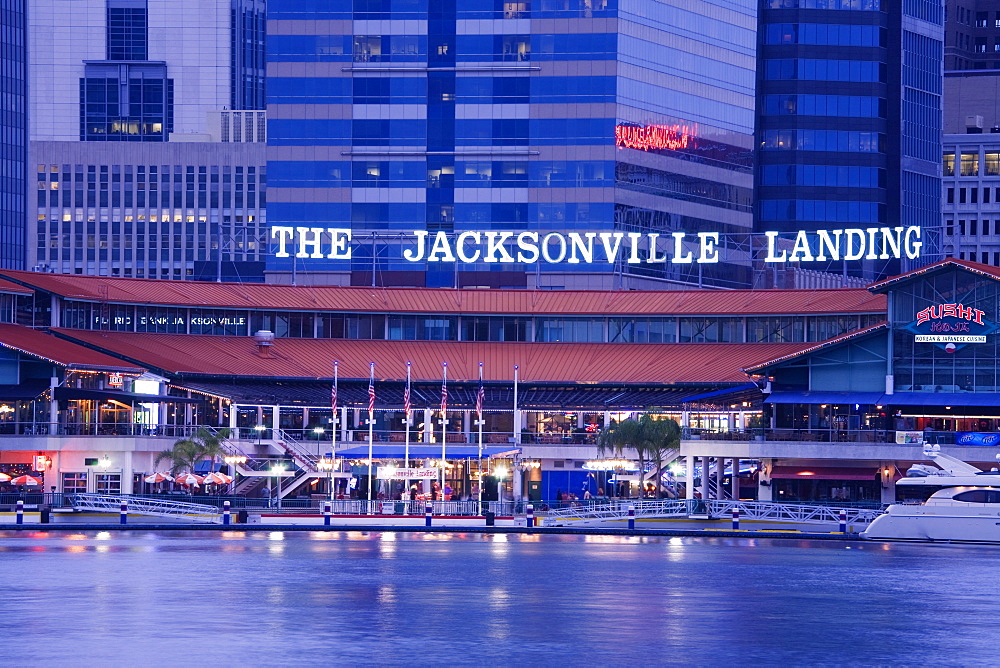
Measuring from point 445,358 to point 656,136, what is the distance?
180ft

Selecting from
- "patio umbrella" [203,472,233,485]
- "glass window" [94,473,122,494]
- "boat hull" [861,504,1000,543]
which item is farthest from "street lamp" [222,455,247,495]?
"boat hull" [861,504,1000,543]

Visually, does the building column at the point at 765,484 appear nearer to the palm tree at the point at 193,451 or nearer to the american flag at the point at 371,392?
the american flag at the point at 371,392

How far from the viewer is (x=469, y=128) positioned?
183 m

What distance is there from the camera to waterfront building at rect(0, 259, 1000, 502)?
372ft

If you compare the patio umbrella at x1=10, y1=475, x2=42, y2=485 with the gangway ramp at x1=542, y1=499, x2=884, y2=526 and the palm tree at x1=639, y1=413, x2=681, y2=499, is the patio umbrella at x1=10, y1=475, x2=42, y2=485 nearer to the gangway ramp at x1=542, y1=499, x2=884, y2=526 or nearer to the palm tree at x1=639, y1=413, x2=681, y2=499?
the gangway ramp at x1=542, y1=499, x2=884, y2=526

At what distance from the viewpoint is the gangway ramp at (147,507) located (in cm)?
10356

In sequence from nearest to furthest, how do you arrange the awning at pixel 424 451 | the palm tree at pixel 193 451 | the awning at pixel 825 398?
the awning at pixel 825 398 < the palm tree at pixel 193 451 < the awning at pixel 424 451

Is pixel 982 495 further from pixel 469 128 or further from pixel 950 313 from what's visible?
pixel 469 128

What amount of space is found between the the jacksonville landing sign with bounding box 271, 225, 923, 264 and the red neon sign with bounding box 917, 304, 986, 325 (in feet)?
84.4

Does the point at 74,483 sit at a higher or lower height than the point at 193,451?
lower

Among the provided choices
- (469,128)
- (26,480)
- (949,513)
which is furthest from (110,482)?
(469,128)

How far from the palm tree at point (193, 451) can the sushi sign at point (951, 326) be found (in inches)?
1786

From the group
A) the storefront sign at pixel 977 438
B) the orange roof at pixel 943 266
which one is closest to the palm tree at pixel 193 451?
the orange roof at pixel 943 266

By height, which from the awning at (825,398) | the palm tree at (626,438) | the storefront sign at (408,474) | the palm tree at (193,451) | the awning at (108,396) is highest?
the awning at (825,398)
